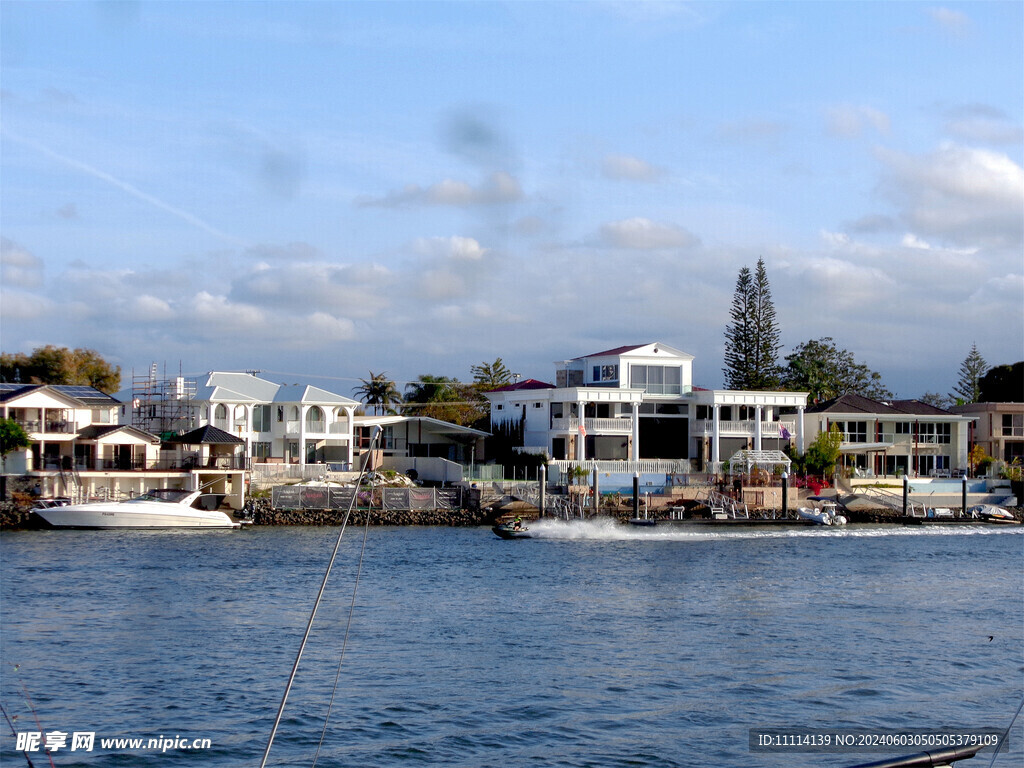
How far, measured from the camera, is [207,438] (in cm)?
6044

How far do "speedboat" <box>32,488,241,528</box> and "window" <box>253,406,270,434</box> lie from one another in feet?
37.5

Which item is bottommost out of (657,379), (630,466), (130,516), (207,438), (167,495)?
(130,516)

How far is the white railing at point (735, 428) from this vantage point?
229 feet

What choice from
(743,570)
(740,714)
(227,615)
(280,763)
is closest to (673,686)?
(740,714)

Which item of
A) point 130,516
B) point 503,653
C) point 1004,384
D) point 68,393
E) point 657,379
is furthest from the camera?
point 1004,384

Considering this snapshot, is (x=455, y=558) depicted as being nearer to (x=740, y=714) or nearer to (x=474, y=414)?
(x=740, y=714)

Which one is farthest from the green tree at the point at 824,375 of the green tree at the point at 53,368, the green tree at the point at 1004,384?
the green tree at the point at 53,368

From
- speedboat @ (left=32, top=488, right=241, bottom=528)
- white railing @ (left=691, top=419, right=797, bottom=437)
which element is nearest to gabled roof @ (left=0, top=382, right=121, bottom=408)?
speedboat @ (left=32, top=488, right=241, bottom=528)

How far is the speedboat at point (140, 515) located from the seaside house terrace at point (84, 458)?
3058mm

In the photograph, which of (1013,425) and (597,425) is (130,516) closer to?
(597,425)

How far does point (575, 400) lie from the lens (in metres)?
66.7

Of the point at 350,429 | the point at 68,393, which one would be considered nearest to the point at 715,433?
the point at 350,429

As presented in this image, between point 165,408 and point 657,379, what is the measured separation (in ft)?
99.9

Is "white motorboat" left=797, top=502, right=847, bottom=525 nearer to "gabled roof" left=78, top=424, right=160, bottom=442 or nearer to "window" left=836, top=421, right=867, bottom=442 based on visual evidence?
"window" left=836, top=421, right=867, bottom=442
